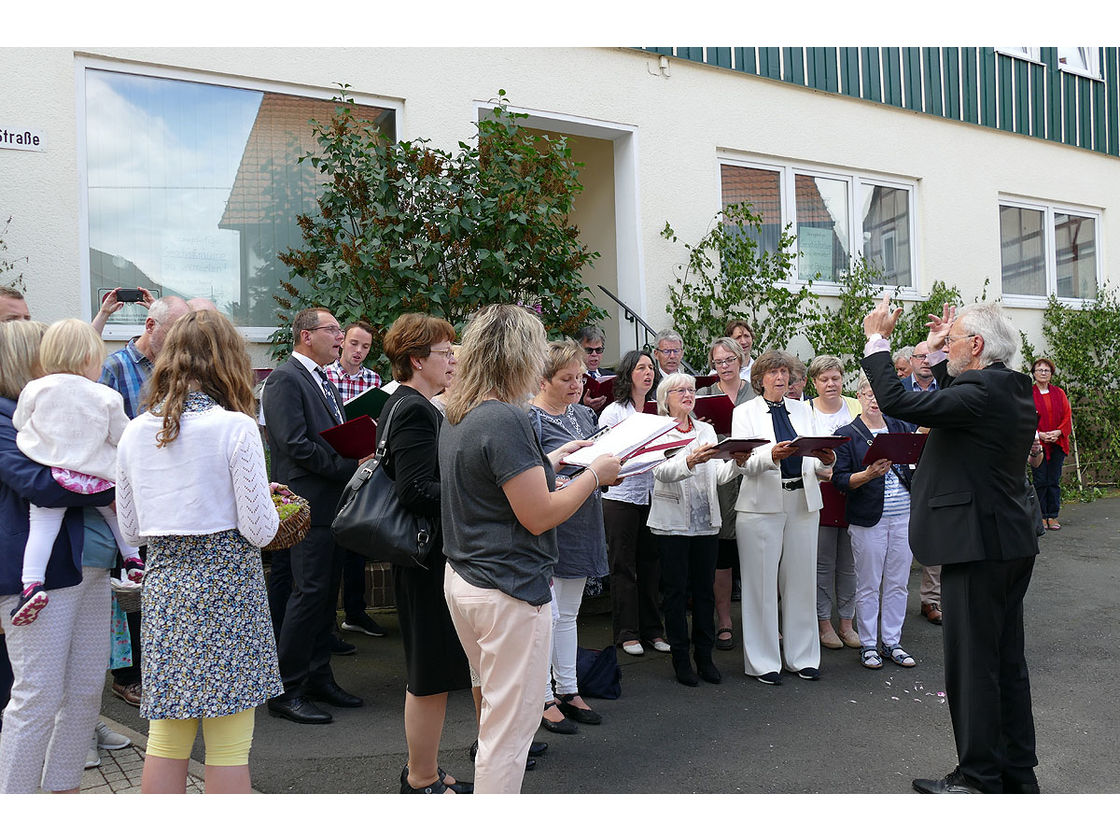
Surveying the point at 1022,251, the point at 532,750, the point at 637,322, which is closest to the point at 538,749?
the point at 532,750

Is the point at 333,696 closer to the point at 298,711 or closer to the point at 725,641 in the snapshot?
the point at 298,711

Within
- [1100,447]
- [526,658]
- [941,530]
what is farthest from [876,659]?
[1100,447]

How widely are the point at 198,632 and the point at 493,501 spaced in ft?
3.49

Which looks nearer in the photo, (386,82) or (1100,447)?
(386,82)

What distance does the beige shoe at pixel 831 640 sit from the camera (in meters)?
6.35

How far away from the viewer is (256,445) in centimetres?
309

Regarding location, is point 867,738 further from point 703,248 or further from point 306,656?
point 703,248

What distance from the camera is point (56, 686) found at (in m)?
3.35

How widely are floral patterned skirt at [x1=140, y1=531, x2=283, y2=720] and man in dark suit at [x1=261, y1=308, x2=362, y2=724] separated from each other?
1.85 metres

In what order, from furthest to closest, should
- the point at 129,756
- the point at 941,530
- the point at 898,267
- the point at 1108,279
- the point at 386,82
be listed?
the point at 1108,279 < the point at 898,267 < the point at 386,82 < the point at 129,756 < the point at 941,530

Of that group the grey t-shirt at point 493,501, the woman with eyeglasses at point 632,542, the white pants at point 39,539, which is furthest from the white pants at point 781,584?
the white pants at point 39,539

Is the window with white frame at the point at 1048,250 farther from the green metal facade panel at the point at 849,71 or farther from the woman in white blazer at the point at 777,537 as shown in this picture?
the woman in white blazer at the point at 777,537

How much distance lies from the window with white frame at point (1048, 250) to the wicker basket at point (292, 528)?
37.8 feet

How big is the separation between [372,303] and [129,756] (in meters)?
3.58
